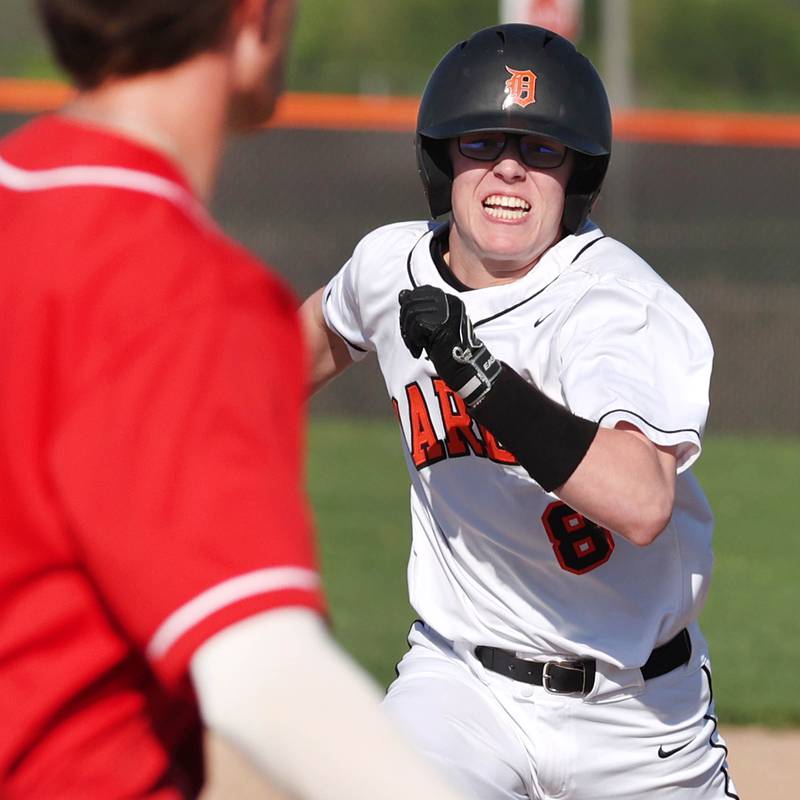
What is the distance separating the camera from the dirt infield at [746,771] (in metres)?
4.84

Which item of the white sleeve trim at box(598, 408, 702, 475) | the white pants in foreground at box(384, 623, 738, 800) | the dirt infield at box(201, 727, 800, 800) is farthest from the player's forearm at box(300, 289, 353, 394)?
the dirt infield at box(201, 727, 800, 800)

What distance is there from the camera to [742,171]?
11227 millimetres

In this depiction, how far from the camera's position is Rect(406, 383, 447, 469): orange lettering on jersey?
3.22 metres

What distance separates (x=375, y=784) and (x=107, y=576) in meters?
0.27

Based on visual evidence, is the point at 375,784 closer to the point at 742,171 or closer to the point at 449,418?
the point at 449,418

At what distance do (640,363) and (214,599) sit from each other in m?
1.70

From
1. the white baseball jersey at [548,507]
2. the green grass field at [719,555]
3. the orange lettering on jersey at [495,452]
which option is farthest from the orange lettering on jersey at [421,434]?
the green grass field at [719,555]

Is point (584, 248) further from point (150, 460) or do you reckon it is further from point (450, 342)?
point (150, 460)

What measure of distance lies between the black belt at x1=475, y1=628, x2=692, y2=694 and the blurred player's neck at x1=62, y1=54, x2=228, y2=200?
1.94 m

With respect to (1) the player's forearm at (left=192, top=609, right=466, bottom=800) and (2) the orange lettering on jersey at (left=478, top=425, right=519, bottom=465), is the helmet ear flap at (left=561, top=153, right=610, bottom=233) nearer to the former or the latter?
(2) the orange lettering on jersey at (left=478, top=425, right=519, bottom=465)

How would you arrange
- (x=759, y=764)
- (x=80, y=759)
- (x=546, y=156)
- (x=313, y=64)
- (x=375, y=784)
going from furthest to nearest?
(x=313, y=64) < (x=759, y=764) < (x=546, y=156) < (x=80, y=759) < (x=375, y=784)

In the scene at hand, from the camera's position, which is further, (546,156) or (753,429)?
(753,429)

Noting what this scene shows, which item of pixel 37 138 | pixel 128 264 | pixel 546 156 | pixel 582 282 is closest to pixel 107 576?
pixel 128 264

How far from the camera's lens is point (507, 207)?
3.27 meters
